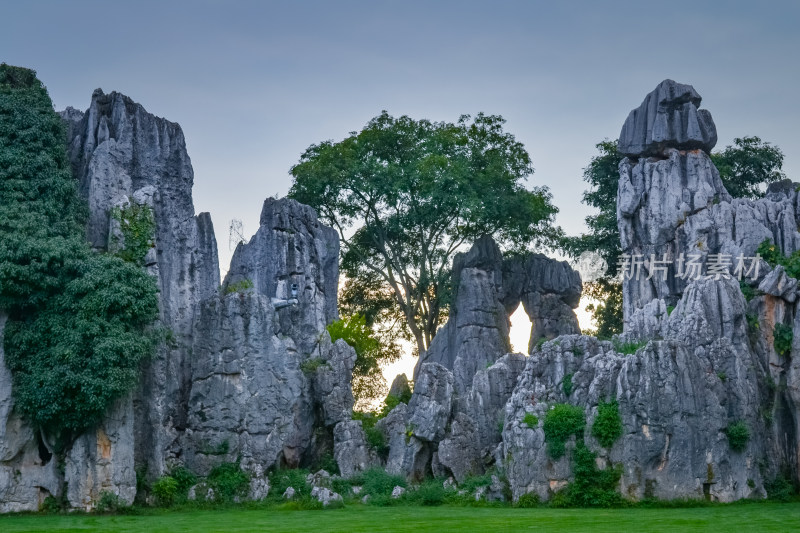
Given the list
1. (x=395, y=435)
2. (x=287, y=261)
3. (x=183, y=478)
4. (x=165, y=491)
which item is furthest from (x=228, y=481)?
(x=287, y=261)

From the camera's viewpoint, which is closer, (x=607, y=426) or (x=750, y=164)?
(x=607, y=426)

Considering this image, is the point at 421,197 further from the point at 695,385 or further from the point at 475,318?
the point at 695,385

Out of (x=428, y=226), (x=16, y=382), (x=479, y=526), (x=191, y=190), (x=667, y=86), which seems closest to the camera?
(x=479, y=526)

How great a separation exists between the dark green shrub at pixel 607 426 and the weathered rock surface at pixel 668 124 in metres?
19.7

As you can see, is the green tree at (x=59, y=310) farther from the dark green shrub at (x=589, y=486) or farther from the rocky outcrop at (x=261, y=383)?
the dark green shrub at (x=589, y=486)

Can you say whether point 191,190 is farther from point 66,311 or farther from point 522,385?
point 522,385

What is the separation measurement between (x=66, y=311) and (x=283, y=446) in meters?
9.30

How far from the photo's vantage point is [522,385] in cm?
3697

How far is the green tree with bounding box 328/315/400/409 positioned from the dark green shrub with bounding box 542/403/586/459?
1668 cm

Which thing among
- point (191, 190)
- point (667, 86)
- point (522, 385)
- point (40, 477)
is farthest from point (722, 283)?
point (40, 477)

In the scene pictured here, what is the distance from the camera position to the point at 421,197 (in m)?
56.0

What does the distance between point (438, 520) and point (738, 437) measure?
11199mm

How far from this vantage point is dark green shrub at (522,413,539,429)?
3475cm

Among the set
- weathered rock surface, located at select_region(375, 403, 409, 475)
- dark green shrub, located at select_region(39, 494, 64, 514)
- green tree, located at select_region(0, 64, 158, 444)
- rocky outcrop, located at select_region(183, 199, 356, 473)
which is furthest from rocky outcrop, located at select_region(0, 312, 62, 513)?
weathered rock surface, located at select_region(375, 403, 409, 475)
